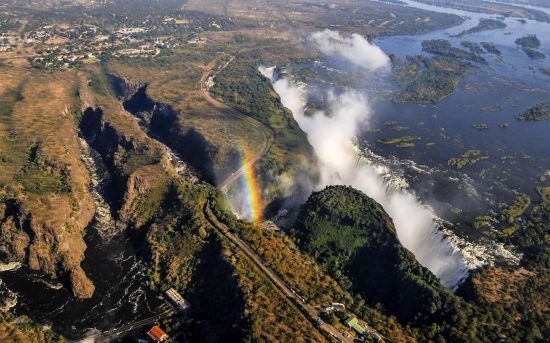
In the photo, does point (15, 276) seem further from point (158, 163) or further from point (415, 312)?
point (415, 312)

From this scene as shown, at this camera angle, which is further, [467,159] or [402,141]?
[402,141]

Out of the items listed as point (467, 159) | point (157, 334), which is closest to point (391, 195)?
point (467, 159)

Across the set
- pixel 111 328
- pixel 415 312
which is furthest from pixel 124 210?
pixel 415 312

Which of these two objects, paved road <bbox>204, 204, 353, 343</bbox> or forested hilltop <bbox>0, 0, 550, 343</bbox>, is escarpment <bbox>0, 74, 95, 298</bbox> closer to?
forested hilltop <bbox>0, 0, 550, 343</bbox>

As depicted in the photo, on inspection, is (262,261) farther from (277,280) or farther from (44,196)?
(44,196)

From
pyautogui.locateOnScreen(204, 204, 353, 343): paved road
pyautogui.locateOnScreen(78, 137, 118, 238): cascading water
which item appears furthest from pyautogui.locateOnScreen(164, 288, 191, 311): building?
pyautogui.locateOnScreen(78, 137, 118, 238): cascading water
